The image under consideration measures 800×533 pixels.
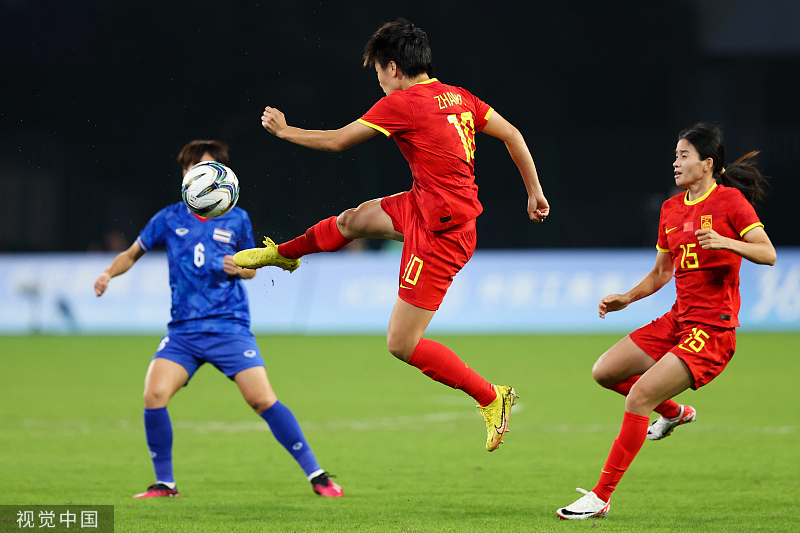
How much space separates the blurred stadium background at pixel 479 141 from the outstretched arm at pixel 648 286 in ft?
32.3

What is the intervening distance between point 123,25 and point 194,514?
19.6 meters

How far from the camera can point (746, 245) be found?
16.5 feet

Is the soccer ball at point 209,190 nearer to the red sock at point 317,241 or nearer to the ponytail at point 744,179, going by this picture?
the red sock at point 317,241

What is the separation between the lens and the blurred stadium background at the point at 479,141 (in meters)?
17.6

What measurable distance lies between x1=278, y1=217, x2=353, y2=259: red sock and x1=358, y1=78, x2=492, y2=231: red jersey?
1.68ft

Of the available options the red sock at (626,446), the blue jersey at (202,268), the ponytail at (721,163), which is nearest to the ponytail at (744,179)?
the ponytail at (721,163)

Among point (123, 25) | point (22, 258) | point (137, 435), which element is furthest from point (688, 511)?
point (123, 25)

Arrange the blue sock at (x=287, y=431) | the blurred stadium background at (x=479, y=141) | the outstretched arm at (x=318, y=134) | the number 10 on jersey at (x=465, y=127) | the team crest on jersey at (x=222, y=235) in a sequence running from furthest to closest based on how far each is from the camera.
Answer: the blurred stadium background at (x=479, y=141), the team crest on jersey at (x=222, y=235), the blue sock at (x=287, y=431), the number 10 on jersey at (x=465, y=127), the outstretched arm at (x=318, y=134)

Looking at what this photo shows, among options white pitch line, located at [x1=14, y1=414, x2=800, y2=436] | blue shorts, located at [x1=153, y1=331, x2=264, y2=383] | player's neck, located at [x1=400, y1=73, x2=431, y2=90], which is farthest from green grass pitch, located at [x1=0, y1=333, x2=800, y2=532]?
player's neck, located at [x1=400, y1=73, x2=431, y2=90]

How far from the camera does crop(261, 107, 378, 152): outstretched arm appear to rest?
493cm

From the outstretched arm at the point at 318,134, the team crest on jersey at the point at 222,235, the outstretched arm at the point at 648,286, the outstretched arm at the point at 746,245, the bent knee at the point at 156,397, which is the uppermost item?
the outstretched arm at the point at 318,134

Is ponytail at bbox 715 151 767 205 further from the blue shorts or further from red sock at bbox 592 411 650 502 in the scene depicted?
the blue shorts

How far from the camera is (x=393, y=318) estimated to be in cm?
537

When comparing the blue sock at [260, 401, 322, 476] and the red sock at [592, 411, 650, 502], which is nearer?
the red sock at [592, 411, 650, 502]
